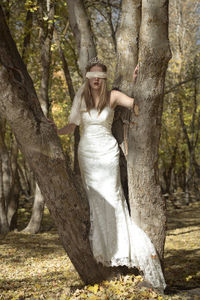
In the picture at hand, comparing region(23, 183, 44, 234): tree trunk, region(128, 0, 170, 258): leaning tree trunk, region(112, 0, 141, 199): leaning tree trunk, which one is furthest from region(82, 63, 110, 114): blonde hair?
region(23, 183, 44, 234): tree trunk

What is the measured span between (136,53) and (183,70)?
13.5m

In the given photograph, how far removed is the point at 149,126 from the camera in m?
4.13

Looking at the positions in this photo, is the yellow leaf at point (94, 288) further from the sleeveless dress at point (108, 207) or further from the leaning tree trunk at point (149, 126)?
the leaning tree trunk at point (149, 126)

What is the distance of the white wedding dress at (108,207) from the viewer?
4.27 m

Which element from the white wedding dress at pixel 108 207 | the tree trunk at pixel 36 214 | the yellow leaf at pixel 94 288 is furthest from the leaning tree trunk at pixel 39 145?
the tree trunk at pixel 36 214

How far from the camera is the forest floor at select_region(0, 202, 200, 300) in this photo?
14.1ft

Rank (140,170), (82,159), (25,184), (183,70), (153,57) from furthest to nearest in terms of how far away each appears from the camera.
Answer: (25,184), (183,70), (82,159), (140,170), (153,57)

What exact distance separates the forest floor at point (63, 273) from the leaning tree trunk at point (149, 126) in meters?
0.71

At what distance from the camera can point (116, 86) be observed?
185 inches

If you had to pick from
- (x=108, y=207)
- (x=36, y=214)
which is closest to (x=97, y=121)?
(x=108, y=207)

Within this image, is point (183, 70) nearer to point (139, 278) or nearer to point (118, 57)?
point (118, 57)

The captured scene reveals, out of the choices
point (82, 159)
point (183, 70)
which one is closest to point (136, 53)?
point (82, 159)

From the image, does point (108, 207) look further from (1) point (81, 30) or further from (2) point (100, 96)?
(1) point (81, 30)

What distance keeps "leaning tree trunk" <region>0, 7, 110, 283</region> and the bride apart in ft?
0.94
